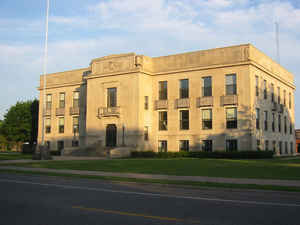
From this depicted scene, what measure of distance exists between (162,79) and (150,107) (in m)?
4.08

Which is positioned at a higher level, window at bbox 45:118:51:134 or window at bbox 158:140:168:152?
window at bbox 45:118:51:134

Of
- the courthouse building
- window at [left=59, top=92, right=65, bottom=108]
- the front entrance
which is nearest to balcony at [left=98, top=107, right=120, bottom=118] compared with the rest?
the courthouse building

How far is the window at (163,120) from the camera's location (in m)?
46.4

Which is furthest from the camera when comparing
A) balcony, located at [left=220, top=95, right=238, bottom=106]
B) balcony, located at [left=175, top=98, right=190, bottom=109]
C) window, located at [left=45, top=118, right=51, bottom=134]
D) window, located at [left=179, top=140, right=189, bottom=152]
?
window, located at [left=45, top=118, right=51, bottom=134]

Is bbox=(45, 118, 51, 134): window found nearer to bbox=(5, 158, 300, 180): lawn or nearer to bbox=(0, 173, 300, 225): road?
bbox=(5, 158, 300, 180): lawn

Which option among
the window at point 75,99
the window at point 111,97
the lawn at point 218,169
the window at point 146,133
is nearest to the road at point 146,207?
the lawn at point 218,169

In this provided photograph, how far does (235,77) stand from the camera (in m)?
42.1

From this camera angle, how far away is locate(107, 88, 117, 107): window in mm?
47594

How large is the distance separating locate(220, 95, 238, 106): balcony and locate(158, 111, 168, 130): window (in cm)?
796

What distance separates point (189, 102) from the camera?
1757 inches

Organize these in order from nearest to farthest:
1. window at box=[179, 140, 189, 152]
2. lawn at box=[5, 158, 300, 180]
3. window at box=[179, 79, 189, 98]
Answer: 1. lawn at box=[5, 158, 300, 180]
2. window at box=[179, 140, 189, 152]
3. window at box=[179, 79, 189, 98]

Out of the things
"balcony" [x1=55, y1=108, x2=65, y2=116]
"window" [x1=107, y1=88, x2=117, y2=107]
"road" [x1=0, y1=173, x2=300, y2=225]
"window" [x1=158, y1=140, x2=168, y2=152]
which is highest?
"window" [x1=107, y1=88, x2=117, y2=107]

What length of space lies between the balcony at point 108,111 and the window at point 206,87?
1144 cm

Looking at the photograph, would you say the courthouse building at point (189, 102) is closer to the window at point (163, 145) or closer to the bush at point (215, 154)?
the window at point (163, 145)
